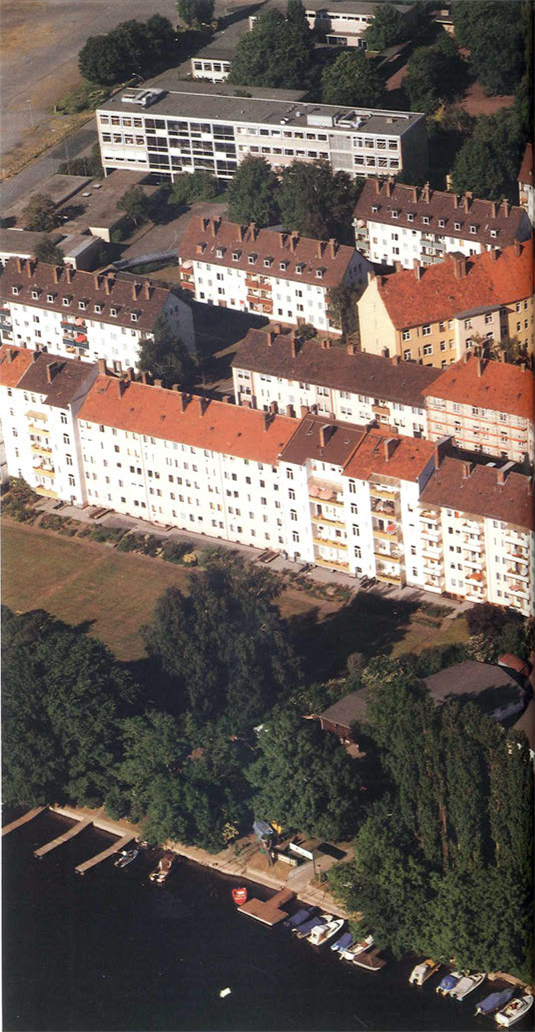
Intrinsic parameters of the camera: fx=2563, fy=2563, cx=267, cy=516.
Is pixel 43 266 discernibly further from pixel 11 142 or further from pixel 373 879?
pixel 373 879

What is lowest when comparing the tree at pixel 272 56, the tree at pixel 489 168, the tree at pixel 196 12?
the tree at pixel 489 168

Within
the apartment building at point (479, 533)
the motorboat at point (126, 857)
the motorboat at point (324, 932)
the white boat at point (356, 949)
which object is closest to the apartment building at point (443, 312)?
the apartment building at point (479, 533)

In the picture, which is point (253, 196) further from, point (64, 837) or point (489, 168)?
point (64, 837)

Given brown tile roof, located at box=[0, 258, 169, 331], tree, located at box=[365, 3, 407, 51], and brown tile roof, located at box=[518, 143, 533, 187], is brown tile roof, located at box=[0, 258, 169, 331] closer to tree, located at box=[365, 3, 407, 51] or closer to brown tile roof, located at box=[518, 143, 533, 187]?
brown tile roof, located at box=[518, 143, 533, 187]

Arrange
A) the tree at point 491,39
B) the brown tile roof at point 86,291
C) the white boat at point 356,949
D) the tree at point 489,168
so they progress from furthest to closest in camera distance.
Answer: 1. the tree at point 491,39
2. the tree at point 489,168
3. the brown tile roof at point 86,291
4. the white boat at point 356,949

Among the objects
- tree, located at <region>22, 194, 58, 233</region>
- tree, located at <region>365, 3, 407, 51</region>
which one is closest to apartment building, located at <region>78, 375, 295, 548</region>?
tree, located at <region>22, 194, 58, 233</region>

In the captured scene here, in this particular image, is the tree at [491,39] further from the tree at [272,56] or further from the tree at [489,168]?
the tree at [272,56]
